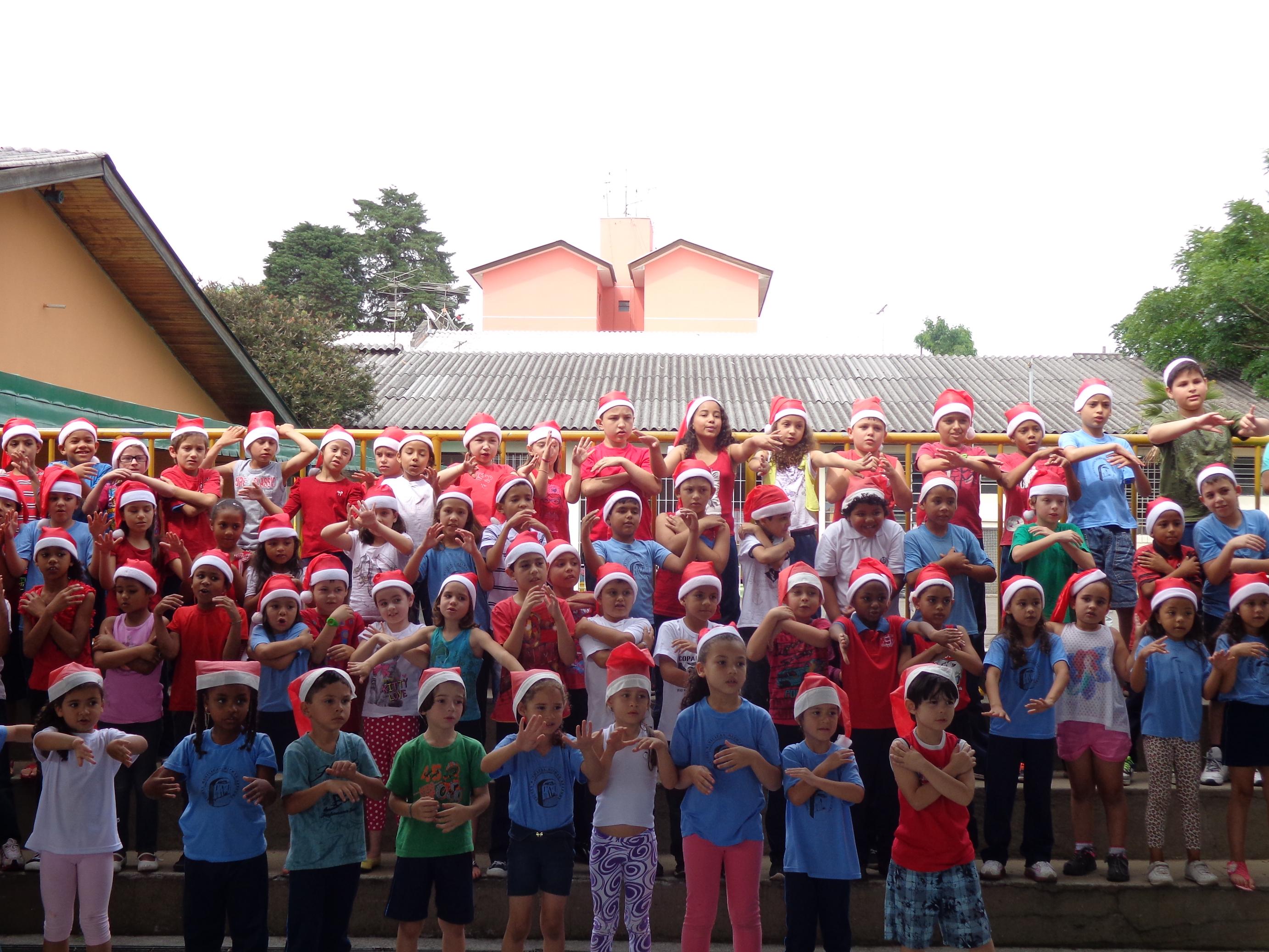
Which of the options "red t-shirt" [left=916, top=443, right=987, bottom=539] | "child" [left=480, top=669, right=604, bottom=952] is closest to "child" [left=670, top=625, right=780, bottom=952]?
"child" [left=480, top=669, right=604, bottom=952]

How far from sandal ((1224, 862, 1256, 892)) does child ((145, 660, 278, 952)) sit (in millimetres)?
4693

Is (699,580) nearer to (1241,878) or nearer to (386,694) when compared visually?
(386,694)

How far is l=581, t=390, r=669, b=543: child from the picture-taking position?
6.38 m

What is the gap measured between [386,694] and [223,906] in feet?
4.30

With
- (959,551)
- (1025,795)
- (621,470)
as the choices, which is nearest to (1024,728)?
(1025,795)

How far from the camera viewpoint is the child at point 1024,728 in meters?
5.46

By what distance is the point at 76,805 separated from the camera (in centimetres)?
477

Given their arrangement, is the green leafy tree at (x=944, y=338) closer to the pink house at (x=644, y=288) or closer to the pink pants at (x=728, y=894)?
the pink house at (x=644, y=288)

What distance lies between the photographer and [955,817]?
451 centimetres

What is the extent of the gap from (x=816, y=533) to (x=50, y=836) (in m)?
4.30

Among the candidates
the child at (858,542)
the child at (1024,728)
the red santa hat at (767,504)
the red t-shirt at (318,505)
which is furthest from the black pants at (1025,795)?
the red t-shirt at (318,505)

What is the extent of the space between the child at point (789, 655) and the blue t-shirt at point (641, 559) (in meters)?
0.73

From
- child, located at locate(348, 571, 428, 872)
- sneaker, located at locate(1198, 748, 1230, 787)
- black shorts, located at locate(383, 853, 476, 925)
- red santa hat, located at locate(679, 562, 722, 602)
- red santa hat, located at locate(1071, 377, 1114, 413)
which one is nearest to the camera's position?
black shorts, located at locate(383, 853, 476, 925)

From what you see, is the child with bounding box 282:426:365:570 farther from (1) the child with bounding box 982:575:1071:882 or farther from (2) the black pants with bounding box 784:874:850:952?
(1) the child with bounding box 982:575:1071:882
